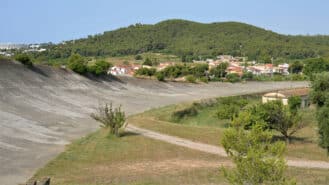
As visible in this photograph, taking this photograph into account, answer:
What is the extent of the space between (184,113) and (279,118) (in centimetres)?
1684

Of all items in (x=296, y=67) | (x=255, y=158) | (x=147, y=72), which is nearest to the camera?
(x=255, y=158)

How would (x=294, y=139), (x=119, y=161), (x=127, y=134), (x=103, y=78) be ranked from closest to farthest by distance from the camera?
(x=119, y=161)
(x=127, y=134)
(x=294, y=139)
(x=103, y=78)

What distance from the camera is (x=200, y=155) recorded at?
79.2 feet

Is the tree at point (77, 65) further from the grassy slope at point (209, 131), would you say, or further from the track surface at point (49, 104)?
the grassy slope at point (209, 131)

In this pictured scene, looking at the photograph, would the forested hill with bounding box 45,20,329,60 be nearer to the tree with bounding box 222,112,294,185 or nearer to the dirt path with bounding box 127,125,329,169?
the dirt path with bounding box 127,125,329,169

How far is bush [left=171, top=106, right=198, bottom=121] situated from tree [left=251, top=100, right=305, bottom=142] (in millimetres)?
12602

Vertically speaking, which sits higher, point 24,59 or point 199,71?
point 24,59

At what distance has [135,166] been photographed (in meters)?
21.1

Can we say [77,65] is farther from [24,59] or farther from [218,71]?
[218,71]

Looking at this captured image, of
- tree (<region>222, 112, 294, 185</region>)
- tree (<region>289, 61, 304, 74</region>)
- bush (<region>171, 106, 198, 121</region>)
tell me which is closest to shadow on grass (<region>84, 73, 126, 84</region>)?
bush (<region>171, 106, 198, 121</region>)

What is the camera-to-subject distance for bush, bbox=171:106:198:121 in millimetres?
44312

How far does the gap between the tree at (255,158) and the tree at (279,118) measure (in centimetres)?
1989

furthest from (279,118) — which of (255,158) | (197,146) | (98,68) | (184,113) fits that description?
(98,68)

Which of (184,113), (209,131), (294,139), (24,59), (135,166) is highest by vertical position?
(24,59)
